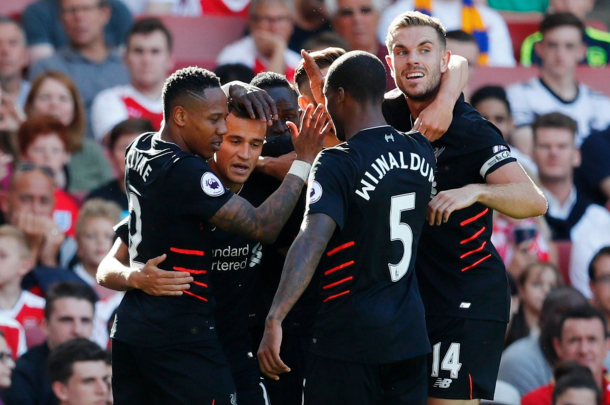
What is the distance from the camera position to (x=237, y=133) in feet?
18.3

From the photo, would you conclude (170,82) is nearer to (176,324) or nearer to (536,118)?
(176,324)

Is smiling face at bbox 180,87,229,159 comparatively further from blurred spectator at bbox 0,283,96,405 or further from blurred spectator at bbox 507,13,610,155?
blurred spectator at bbox 507,13,610,155

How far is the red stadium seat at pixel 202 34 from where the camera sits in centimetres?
1145

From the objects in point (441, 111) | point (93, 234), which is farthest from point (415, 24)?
point (93, 234)

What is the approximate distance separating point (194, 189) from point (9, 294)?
3744mm

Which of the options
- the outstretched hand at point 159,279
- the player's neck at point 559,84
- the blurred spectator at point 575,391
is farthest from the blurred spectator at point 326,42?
the outstretched hand at point 159,279

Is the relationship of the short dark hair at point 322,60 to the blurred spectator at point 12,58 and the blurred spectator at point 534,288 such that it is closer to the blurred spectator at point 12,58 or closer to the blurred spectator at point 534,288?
the blurred spectator at point 534,288

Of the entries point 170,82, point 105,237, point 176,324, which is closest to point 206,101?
point 170,82

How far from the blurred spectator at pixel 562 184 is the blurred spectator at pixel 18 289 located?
4654mm

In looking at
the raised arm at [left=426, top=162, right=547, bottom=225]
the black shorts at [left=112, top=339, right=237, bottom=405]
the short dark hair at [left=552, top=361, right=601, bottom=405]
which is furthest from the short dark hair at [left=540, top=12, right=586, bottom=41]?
the black shorts at [left=112, top=339, right=237, bottom=405]

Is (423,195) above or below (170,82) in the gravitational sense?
below

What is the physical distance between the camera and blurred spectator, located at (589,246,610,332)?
31.4ft

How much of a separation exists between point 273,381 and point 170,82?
177 cm

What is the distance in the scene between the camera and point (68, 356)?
307 inches
